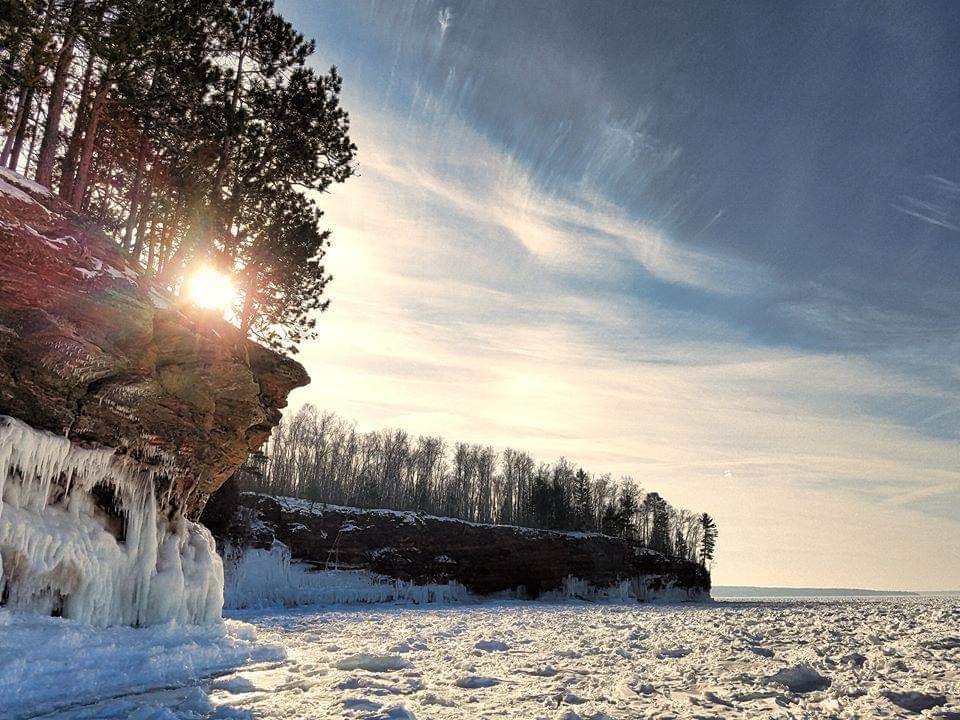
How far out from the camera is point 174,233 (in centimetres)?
2145

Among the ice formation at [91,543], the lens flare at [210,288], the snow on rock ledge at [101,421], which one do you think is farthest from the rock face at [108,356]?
the lens flare at [210,288]

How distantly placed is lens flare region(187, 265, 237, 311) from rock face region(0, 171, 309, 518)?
351 centimetres

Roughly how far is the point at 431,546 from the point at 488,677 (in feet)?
130

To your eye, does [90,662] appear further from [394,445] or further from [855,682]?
[394,445]

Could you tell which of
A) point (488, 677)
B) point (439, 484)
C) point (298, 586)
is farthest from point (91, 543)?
point (439, 484)

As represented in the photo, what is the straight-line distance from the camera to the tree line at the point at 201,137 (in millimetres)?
15219

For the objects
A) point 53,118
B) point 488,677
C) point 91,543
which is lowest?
point 488,677

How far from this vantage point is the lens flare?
19219 millimetres

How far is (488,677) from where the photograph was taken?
1057 centimetres

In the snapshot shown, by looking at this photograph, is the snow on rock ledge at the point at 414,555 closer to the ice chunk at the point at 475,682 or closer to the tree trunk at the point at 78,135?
the tree trunk at the point at 78,135

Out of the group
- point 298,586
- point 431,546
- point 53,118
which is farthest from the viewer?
point 431,546

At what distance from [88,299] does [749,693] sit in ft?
45.1

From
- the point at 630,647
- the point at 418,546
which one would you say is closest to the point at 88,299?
the point at 630,647

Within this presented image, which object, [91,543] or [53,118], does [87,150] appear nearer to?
[53,118]
